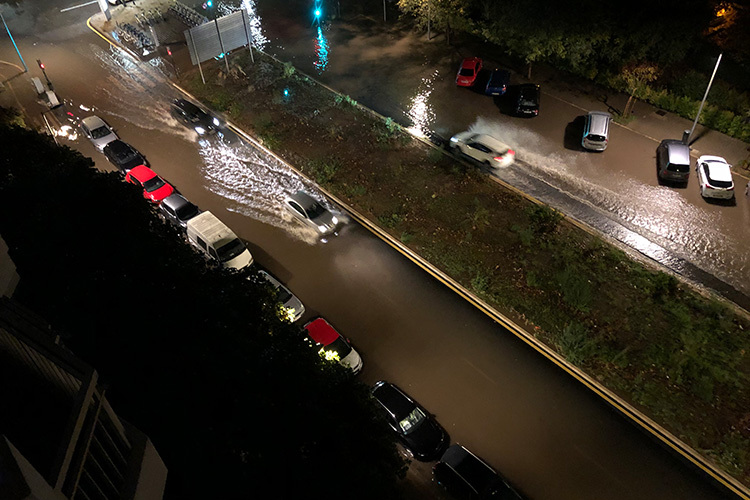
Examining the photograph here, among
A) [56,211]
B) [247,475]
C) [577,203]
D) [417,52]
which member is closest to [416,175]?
[577,203]

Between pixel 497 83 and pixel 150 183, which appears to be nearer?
pixel 150 183

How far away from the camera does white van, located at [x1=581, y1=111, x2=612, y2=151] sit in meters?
25.7

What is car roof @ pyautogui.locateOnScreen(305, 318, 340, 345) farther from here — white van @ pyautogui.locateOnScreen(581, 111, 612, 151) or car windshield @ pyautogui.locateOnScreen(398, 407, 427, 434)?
white van @ pyautogui.locateOnScreen(581, 111, 612, 151)

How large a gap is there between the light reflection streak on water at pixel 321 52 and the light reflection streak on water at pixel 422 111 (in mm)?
6667

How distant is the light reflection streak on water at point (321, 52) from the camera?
33469 mm

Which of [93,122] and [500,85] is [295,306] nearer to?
[93,122]

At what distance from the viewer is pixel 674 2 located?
92.4 ft

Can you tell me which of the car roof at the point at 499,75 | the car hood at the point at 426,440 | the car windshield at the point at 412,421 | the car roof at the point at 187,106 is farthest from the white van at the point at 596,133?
the car roof at the point at 187,106

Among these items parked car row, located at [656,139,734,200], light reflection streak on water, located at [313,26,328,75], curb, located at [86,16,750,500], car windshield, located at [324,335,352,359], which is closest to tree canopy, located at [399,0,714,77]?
parked car row, located at [656,139,734,200]

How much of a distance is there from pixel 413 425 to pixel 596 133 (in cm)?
1750

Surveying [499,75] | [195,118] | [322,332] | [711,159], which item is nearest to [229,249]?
[322,332]

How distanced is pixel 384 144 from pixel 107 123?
15855mm

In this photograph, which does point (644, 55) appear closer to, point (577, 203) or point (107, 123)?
point (577, 203)

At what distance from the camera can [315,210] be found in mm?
23188
